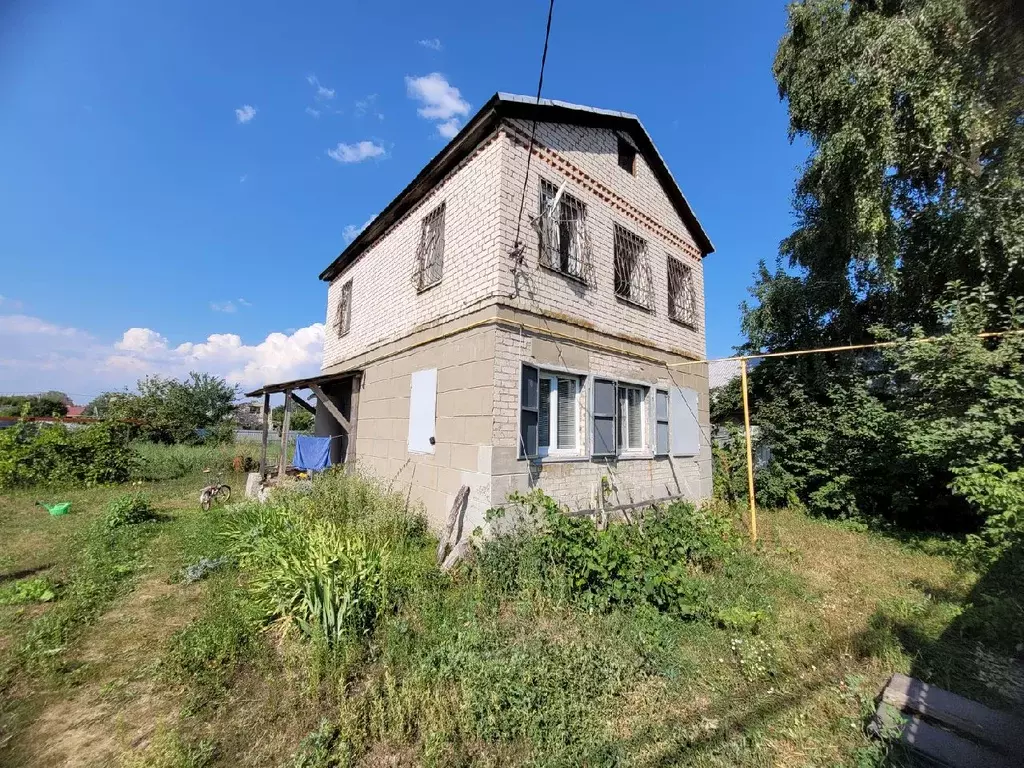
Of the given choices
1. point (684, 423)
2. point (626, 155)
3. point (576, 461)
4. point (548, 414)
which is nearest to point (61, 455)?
point (548, 414)

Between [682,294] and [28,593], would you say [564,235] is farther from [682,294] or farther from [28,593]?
[28,593]

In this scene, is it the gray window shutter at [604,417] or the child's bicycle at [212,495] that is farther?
the child's bicycle at [212,495]

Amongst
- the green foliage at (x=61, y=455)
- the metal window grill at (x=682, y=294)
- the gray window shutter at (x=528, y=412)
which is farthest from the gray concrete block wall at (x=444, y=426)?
the green foliage at (x=61, y=455)

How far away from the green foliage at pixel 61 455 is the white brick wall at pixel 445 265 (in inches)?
321

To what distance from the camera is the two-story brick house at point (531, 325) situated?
18.7ft

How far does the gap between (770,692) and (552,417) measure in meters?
3.86

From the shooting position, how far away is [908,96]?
24.9 feet

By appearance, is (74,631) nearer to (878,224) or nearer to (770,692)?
(770,692)

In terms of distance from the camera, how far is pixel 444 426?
6.20 metres

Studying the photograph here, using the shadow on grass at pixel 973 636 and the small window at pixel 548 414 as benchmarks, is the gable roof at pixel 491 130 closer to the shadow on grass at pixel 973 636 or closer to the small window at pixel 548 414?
the small window at pixel 548 414

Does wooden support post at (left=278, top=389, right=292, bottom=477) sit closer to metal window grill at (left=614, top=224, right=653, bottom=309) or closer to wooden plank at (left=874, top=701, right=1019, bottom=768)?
metal window grill at (left=614, top=224, right=653, bottom=309)

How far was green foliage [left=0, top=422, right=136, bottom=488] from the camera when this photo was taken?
34.8ft

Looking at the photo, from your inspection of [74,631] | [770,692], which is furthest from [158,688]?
[770,692]

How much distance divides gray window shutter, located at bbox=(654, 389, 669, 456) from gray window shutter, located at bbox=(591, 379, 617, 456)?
148 cm
